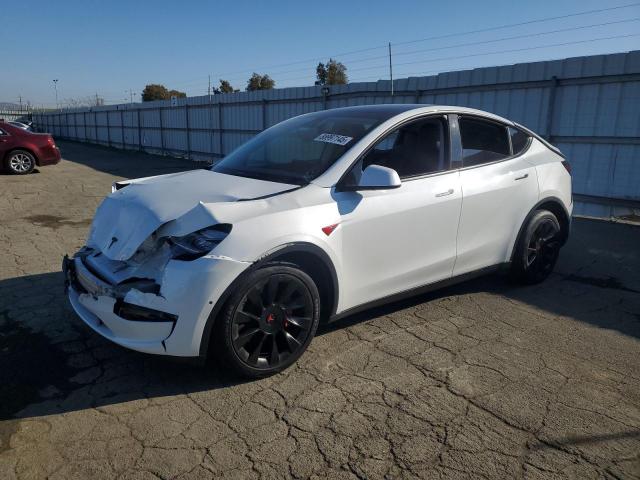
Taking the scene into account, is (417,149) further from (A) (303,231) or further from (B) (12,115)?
(B) (12,115)

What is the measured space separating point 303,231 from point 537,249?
273cm

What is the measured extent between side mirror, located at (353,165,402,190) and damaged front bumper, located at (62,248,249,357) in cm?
98

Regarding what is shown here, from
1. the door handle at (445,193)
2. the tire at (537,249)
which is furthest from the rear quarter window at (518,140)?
the door handle at (445,193)

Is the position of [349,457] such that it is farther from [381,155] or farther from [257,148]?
[257,148]

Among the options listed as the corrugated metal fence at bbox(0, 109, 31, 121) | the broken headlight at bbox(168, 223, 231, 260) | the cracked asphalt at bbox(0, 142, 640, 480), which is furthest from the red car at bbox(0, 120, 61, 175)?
the corrugated metal fence at bbox(0, 109, 31, 121)

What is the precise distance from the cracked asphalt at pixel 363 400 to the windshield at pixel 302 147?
4.03ft

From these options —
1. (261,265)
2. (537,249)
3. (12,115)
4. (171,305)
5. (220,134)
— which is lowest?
(537,249)

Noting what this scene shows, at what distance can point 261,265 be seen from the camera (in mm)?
2895

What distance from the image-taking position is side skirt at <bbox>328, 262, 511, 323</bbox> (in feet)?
11.3

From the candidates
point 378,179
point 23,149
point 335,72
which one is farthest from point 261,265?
point 335,72

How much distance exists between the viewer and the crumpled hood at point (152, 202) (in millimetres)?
2990

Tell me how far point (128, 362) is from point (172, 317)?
2.83ft

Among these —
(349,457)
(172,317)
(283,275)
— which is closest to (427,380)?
(349,457)

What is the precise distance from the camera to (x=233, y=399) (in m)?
2.91
